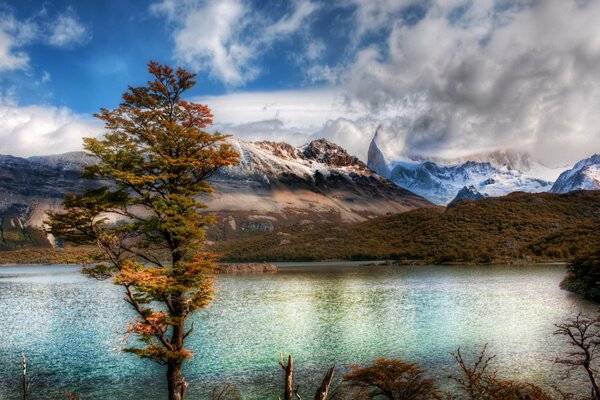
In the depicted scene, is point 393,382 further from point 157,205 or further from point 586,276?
point 586,276

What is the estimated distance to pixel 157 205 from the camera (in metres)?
27.4

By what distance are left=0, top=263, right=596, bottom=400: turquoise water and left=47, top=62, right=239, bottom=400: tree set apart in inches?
285

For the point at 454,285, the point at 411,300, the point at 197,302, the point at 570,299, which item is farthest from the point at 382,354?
the point at 454,285

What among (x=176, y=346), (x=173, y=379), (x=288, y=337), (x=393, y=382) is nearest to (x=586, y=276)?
(x=288, y=337)

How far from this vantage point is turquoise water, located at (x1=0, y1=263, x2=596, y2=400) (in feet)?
112

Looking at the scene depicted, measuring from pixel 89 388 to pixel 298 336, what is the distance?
22857 millimetres

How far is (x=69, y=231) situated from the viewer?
2597 cm

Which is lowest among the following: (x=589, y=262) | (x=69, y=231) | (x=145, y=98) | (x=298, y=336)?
(x=298, y=336)

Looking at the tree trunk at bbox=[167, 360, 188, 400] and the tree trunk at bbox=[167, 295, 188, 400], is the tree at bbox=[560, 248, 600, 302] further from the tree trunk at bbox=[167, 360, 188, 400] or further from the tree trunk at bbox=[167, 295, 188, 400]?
the tree trunk at bbox=[167, 360, 188, 400]

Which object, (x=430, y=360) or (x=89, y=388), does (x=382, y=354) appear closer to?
(x=430, y=360)

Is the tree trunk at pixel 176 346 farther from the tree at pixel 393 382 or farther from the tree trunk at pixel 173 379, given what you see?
the tree at pixel 393 382

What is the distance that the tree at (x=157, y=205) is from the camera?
2591 cm

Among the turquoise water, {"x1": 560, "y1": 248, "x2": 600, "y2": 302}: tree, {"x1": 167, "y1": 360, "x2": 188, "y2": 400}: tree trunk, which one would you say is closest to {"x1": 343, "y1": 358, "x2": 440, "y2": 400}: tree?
the turquoise water

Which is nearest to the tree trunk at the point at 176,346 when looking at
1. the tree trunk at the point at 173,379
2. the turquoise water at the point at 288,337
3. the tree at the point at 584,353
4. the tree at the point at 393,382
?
the tree trunk at the point at 173,379
